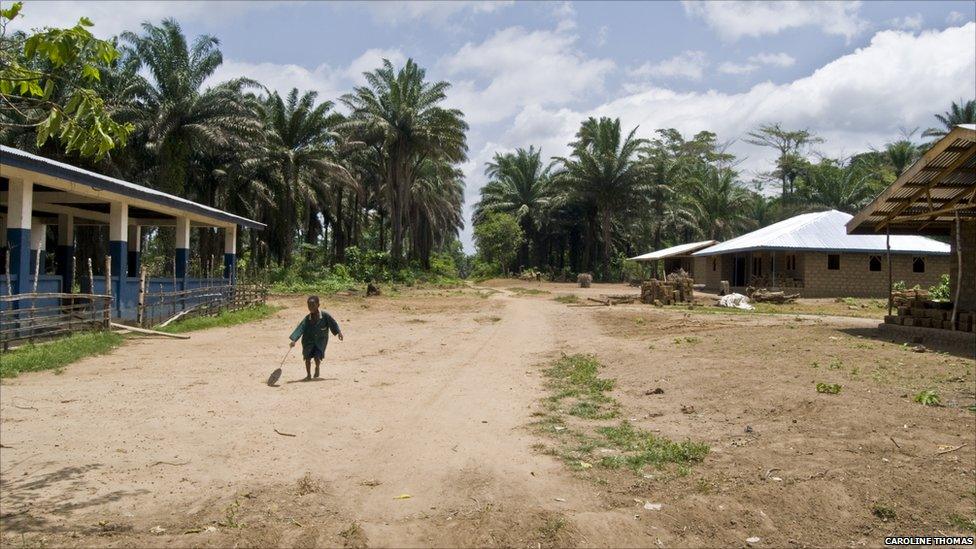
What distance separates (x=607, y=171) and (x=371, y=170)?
1765cm

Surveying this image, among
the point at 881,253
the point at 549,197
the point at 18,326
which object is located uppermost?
the point at 549,197

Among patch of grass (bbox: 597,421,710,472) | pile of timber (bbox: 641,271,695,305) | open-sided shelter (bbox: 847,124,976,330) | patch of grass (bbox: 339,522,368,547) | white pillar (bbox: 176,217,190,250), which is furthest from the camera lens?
pile of timber (bbox: 641,271,695,305)

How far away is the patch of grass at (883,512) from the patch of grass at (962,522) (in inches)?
17.2

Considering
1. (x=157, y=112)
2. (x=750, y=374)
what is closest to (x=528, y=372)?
(x=750, y=374)

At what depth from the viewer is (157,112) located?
3005 centimetres

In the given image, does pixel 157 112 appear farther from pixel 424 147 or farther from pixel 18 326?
pixel 18 326

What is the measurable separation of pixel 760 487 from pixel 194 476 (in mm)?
4681

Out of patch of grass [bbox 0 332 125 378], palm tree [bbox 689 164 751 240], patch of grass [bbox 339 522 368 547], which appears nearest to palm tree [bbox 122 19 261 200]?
patch of grass [bbox 0 332 125 378]

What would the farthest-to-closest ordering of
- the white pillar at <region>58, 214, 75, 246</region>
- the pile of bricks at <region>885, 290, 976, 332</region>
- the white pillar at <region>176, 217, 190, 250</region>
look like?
the white pillar at <region>176, 217, 190, 250</region> < the white pillar at <region>58, 214, 75, 246</region> < the pile of bricks at <region>885, 290, 976, 332</region>

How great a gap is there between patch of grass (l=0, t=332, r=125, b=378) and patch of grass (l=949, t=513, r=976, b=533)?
10330mm

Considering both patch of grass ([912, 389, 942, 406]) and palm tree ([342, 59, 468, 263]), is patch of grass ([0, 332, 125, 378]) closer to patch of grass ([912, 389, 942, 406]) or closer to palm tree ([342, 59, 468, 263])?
patch of grass ([912, 389, 942, 406])

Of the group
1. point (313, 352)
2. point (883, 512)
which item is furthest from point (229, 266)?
point (883, 512)

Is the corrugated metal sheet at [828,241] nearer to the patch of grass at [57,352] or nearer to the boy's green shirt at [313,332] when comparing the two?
the boy's green shirt at [313,332]

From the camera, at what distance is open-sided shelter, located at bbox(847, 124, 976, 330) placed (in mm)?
13836
